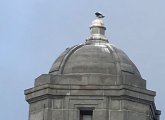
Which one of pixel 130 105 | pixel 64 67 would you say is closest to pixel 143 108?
pixel 130 105

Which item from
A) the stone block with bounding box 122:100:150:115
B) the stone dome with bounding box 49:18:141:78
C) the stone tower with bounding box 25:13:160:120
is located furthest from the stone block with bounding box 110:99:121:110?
the stone dome with bounding box 49:18:141:78

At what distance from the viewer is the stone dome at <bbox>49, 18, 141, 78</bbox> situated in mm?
52062

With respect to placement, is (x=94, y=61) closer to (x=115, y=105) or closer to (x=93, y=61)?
Result: (x=93, y=61)

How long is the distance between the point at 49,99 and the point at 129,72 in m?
4.82

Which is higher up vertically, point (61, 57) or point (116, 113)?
point (61, 57)

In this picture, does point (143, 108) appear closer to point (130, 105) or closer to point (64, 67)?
point (130, 105)

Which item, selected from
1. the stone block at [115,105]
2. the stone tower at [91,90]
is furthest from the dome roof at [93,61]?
the stone block at [115,105]

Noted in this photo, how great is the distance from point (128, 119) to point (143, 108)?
1473 mm

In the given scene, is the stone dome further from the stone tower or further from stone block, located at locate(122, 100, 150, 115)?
stone block, located at locate(122, 100, 150, 115)

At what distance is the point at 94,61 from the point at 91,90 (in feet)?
6.84

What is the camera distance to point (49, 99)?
5128cm

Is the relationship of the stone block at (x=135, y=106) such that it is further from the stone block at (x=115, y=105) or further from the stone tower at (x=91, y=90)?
the stone block at (x=115, y=105)

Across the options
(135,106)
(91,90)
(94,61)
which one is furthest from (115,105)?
(94,61)

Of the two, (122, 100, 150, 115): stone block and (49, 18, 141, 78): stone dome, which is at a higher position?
(49, 18, 141, 78): stone dome
